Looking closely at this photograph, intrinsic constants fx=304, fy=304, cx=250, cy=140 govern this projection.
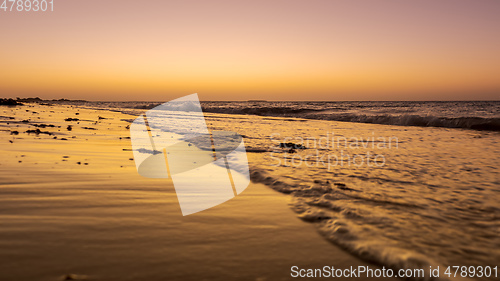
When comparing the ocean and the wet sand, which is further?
the ocean

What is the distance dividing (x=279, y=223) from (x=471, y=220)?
1.84 metres

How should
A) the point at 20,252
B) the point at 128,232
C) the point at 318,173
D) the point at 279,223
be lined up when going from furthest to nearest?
the point at 318,173
the point at 279,223
the point at 128,232
the point at 20,252

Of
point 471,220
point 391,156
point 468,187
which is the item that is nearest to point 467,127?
point 391,156

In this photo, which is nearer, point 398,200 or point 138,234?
point 138,234

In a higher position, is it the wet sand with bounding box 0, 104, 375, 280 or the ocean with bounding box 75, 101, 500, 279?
the wet sand with bounding box 0, 104, 375, 280

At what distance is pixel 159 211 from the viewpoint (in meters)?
2.87

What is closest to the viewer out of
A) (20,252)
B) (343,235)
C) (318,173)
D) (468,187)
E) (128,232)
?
(20,252)

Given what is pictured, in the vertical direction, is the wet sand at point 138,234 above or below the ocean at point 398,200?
above

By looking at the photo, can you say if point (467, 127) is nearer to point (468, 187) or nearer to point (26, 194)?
point (468, 187)

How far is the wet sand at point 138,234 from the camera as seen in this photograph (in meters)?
1.83

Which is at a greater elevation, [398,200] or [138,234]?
[138,234]

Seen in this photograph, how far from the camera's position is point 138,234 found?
2.31m

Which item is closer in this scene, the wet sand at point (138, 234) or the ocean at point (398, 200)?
the wet sand at point (138, 234)

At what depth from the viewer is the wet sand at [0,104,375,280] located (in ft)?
6.01
